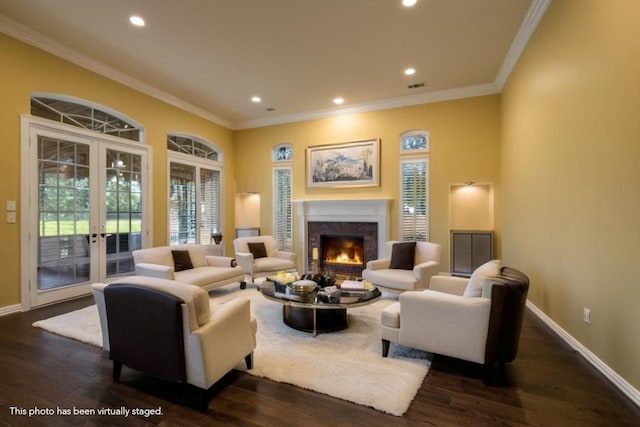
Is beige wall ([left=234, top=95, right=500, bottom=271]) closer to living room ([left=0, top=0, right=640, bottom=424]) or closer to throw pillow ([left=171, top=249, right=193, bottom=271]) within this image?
living room ([left=0, top=0, right=640, bottom=424])

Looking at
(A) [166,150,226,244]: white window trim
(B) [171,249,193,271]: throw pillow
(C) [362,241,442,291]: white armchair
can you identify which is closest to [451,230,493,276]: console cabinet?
(C) [362,241,442,291]: white armchair

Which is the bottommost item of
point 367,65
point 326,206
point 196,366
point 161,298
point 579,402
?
point 579,402

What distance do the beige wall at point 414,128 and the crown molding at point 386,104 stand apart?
102 mm

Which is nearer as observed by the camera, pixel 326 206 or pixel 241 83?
pixel 241 83

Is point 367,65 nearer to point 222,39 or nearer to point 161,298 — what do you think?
point 222,39

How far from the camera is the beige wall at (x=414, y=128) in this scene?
574 cm

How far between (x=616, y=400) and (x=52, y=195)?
265 inches

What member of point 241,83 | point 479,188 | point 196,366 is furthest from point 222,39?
point 479,188

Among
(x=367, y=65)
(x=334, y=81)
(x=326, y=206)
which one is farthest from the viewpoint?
(x=326, y=206)

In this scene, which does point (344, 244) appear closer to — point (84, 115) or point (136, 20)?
point (136, 20)

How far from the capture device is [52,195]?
14.4 feet

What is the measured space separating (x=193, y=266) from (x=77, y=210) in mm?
1965

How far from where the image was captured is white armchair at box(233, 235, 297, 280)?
5328 mm

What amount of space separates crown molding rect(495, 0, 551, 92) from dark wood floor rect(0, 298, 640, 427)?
150 inches
